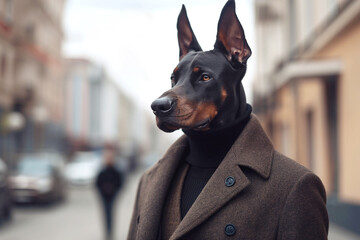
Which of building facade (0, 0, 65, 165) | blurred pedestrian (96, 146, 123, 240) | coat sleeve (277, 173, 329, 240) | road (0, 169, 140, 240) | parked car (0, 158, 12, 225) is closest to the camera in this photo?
coat sleeve (277, 173, 329, 240)

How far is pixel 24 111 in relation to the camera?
31703 mm

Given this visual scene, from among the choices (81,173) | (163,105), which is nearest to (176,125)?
(163,105)

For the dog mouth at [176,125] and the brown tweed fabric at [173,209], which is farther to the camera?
the brown tweed fabric at [173,209]

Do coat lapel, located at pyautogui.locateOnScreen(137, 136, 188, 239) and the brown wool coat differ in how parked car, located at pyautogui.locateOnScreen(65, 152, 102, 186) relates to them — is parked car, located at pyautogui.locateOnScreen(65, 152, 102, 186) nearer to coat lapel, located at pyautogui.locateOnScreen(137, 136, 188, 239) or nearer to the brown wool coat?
coat lapel, located at pyautogui.locateOnScreen(137, 136, 188, 239)

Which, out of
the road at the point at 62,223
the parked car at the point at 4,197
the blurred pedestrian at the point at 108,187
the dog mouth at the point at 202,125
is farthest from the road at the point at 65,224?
the dog mouth at the point at 202,125

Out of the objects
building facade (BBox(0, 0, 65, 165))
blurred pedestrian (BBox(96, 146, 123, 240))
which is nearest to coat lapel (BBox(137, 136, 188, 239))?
blurred pedestrian (BBox(96, 146, 123, 240))

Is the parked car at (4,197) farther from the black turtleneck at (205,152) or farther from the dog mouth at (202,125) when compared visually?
the dog mouth at (202,125)

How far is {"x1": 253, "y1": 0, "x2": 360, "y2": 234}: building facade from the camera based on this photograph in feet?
36.5

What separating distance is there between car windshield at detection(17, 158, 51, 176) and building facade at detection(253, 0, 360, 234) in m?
8.76

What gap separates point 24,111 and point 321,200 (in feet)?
102

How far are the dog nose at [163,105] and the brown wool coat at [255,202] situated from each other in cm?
36

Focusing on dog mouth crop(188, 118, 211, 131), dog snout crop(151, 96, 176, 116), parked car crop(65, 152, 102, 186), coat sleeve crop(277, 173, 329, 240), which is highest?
dog snout crop(151, 96, 176, 116)

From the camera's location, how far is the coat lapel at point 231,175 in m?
2.15

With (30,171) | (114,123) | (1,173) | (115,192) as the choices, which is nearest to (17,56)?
(30,171)
